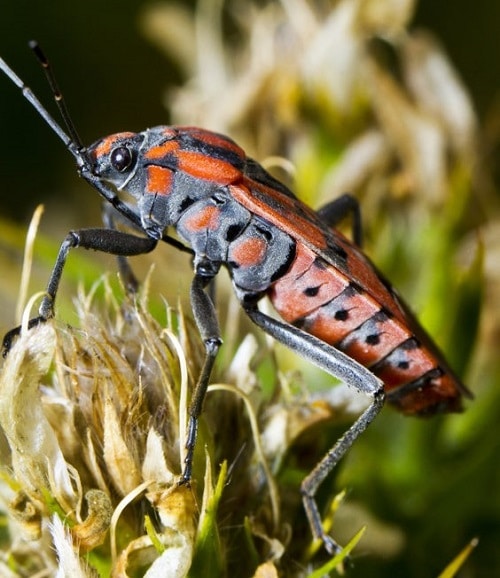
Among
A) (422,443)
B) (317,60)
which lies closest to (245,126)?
(317,60)

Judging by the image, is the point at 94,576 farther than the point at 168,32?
No

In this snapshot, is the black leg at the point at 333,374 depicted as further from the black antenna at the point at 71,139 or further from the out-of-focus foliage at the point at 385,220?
the black antenna at the point at 71,139

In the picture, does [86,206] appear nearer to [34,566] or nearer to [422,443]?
[422,443]

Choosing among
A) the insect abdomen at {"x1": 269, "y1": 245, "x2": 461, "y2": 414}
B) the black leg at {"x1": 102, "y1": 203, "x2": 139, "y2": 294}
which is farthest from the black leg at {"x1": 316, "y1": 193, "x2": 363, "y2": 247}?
the black leg at {"x1": 102, "y1": 203, "x2": 139, "y2": 294}

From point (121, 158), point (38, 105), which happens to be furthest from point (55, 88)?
point (121, 158)

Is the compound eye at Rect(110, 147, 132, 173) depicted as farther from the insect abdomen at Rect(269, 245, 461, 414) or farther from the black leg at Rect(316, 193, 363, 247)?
the black leg at Rect(316, 193, 363, 247)

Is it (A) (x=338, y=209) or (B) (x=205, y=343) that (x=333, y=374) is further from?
(A) (x=338, y=209)
